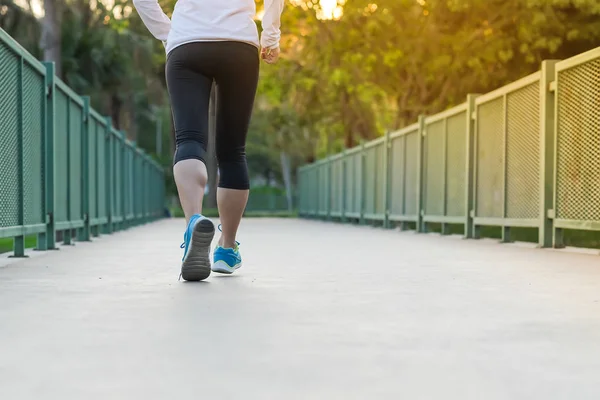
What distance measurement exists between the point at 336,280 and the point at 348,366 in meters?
2.83

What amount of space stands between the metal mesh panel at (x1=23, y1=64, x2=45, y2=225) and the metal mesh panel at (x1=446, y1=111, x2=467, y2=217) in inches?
242

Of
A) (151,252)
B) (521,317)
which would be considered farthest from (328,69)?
(521,317)

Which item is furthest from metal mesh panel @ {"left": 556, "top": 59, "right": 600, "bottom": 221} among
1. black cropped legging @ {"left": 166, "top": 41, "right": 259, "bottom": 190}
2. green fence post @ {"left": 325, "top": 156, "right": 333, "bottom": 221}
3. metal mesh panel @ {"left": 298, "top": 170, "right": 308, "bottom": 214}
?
metal mesh panel @ {"left": 298, "top": 170, "right": 308, "bottom": 214}

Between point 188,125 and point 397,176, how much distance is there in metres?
12.6

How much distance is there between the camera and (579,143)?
29.0 feet

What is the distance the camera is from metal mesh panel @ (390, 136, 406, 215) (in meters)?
17.3

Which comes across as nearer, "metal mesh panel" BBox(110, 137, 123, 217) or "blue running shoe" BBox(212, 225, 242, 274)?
"blue running shoe" BBox(212, 225, 242, 274)

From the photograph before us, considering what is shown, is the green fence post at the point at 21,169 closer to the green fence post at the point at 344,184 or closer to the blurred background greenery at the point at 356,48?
the blurred background greenery at the point at 356,48

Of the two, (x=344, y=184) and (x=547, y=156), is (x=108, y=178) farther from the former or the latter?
(x=344, y=184)

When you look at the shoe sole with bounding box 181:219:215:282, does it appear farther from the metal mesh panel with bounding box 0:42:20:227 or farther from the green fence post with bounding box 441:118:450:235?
the green fence post with bounding box 441:118:450:235

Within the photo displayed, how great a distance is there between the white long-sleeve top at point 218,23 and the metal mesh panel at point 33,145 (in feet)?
Answer: 8.82

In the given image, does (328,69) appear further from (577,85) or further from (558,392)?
(558,392)

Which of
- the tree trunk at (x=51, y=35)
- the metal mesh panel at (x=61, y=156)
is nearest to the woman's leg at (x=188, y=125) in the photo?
the metal mesh panel at (x=61, y=156)

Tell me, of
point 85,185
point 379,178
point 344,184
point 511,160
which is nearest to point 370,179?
point 379,178
